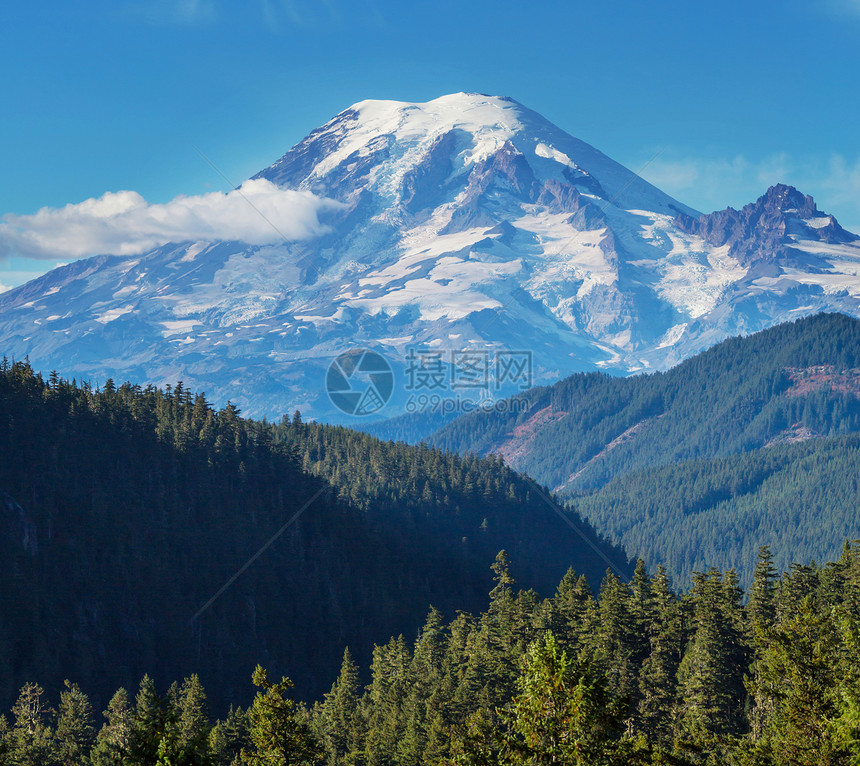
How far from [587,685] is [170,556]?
132m

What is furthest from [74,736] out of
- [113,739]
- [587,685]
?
[587,685]

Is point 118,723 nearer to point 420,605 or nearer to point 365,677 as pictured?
point 365,677

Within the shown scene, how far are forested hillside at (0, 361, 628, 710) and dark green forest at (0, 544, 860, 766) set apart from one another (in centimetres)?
3474

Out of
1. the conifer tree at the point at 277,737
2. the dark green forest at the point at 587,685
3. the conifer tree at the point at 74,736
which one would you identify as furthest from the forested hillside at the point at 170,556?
the conifer tree at the point at 277,737

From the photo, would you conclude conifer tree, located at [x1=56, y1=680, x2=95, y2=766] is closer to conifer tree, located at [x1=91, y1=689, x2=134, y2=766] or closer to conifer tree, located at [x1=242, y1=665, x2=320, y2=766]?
conifer tree, located at [x1=91, y1=689, x2=134, y2=766]

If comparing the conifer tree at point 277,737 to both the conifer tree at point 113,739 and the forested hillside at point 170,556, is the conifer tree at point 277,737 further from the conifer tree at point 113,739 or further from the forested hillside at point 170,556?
the forested hillside at point 170,556

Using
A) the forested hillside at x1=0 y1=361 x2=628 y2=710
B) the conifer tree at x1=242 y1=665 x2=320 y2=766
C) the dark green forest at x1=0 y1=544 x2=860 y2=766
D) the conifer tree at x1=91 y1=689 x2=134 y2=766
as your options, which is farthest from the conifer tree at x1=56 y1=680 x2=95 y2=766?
the conifer tree at x1=242 y1=665 x2=320 y2=766

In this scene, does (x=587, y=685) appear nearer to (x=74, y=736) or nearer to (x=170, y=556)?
(x=74, y=736)

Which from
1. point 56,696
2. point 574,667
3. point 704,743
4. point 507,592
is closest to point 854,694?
point 574,667

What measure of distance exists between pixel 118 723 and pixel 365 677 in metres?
70.6

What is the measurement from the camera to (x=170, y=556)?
15025 cm

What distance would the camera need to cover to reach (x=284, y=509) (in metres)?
178

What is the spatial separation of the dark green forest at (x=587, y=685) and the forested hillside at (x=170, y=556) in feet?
114

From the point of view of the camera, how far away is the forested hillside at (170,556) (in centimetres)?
13238
